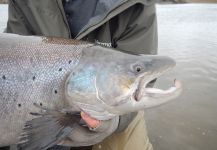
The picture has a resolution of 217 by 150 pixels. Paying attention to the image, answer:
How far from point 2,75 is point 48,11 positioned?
0.76 m

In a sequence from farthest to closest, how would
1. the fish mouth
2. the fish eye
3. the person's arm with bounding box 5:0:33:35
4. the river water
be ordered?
the river water
the person's arm with bounding box 5:0:33:35
the fish eye
the fish mouth

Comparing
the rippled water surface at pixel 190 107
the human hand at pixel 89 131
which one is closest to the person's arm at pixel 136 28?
the human hand at pixel 89 131

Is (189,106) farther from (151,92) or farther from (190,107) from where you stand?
(151,92)

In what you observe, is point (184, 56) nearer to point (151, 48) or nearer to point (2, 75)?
point (151, 48)

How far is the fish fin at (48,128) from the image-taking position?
2.12 metres

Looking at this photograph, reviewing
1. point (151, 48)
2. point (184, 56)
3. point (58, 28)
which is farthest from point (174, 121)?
point (184, 56)

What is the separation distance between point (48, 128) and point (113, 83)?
1.42 feet

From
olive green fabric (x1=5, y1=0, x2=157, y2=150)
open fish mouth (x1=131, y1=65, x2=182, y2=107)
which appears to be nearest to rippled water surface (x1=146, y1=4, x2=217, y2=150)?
olive green fabric (x1=5, y1=0, x2=157, y2=150)

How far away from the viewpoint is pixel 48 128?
213 centimetres

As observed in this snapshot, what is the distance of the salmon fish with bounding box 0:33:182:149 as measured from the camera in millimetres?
2053

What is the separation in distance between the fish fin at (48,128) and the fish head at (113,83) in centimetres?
9

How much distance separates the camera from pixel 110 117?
2156mm

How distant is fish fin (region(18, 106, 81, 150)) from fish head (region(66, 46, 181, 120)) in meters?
0.09

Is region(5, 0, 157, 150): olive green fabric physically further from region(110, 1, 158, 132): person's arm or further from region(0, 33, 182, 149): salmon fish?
region(0, 33, 182, 149): salmon fish
